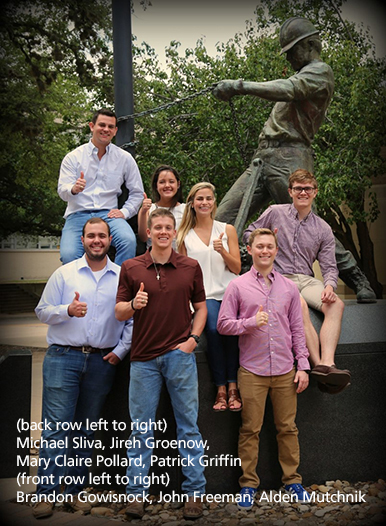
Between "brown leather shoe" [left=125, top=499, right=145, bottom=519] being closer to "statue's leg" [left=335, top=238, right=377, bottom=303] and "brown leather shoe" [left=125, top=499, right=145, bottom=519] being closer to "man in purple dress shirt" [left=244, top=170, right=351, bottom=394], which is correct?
"man in purple dress shirt" [left=244, top=170, right=351, bottom=394]

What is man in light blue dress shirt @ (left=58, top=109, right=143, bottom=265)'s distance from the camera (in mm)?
4945

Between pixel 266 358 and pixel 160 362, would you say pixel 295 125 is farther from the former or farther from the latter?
pixel 160 362

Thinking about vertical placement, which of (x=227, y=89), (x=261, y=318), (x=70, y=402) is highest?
(x=227, y=89)

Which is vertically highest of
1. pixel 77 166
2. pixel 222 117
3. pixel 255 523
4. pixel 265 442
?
pixel 222 117

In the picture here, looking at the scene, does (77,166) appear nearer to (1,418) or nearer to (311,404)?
(1,418)

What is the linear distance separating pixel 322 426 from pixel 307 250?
54.6 inches

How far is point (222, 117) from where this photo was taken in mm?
14039

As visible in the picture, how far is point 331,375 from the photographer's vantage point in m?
4.29

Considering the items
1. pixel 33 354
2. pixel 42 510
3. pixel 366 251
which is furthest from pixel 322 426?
pixel 366 251

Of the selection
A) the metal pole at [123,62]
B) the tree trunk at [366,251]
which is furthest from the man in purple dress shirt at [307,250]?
the tree trunk at [366,251]

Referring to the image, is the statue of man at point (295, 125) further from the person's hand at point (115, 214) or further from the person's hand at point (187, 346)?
the person's hand at point (187, 346)

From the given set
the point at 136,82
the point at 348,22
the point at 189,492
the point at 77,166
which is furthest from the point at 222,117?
the point at 189,492

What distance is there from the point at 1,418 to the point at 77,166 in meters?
2.31

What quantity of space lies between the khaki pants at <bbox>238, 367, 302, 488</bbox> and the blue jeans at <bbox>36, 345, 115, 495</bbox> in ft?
3.26
